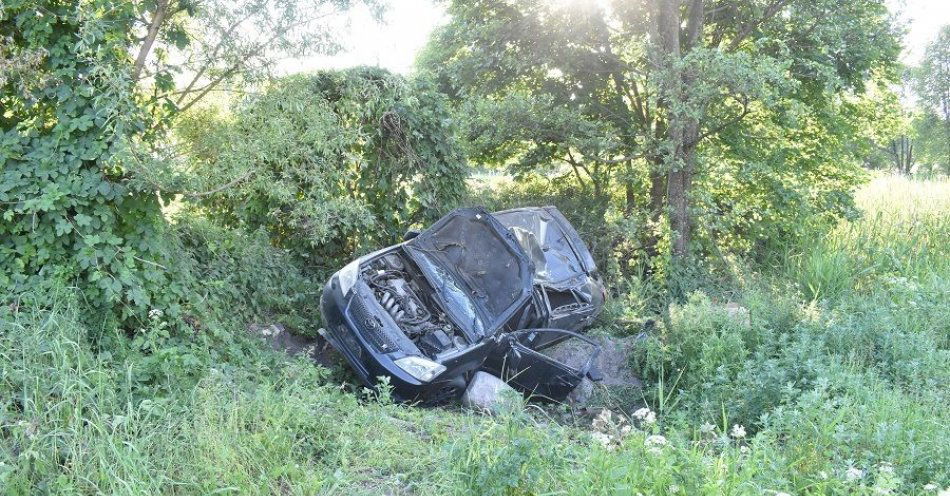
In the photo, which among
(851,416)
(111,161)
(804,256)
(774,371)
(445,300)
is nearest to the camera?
(851,416)

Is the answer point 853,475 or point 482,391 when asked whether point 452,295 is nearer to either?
point 482,391

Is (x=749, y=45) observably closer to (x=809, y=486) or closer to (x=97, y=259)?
(x=809, y=486)

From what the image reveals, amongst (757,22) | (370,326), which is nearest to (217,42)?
(370,326)

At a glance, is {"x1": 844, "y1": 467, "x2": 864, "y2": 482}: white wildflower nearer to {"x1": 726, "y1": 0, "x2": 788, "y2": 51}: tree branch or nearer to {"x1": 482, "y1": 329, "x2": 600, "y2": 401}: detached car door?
{"x1": 482, "y1": 329, "x2": 600, "y2": 401}: detached car door

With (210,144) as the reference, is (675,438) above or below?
Result: below

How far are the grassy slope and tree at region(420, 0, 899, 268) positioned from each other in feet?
15.8

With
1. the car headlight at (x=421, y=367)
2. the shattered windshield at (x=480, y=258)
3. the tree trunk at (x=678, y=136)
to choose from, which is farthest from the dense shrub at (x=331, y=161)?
the tree trunk at (x=678, y=136)

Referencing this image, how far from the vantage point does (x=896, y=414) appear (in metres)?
4.99

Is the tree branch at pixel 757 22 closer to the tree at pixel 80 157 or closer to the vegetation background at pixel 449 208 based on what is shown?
the vegetation background at pixel 449 208

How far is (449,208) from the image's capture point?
9.79 m

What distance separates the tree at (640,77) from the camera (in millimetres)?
10484

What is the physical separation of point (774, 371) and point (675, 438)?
2091 mm

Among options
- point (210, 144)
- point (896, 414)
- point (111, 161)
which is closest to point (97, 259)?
point (111, 161)

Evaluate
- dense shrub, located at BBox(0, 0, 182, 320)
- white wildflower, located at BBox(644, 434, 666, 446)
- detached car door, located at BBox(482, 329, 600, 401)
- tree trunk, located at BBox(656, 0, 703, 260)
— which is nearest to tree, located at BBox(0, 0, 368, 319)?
dense shrub, located at BBox(0, 0, 182, 320)
